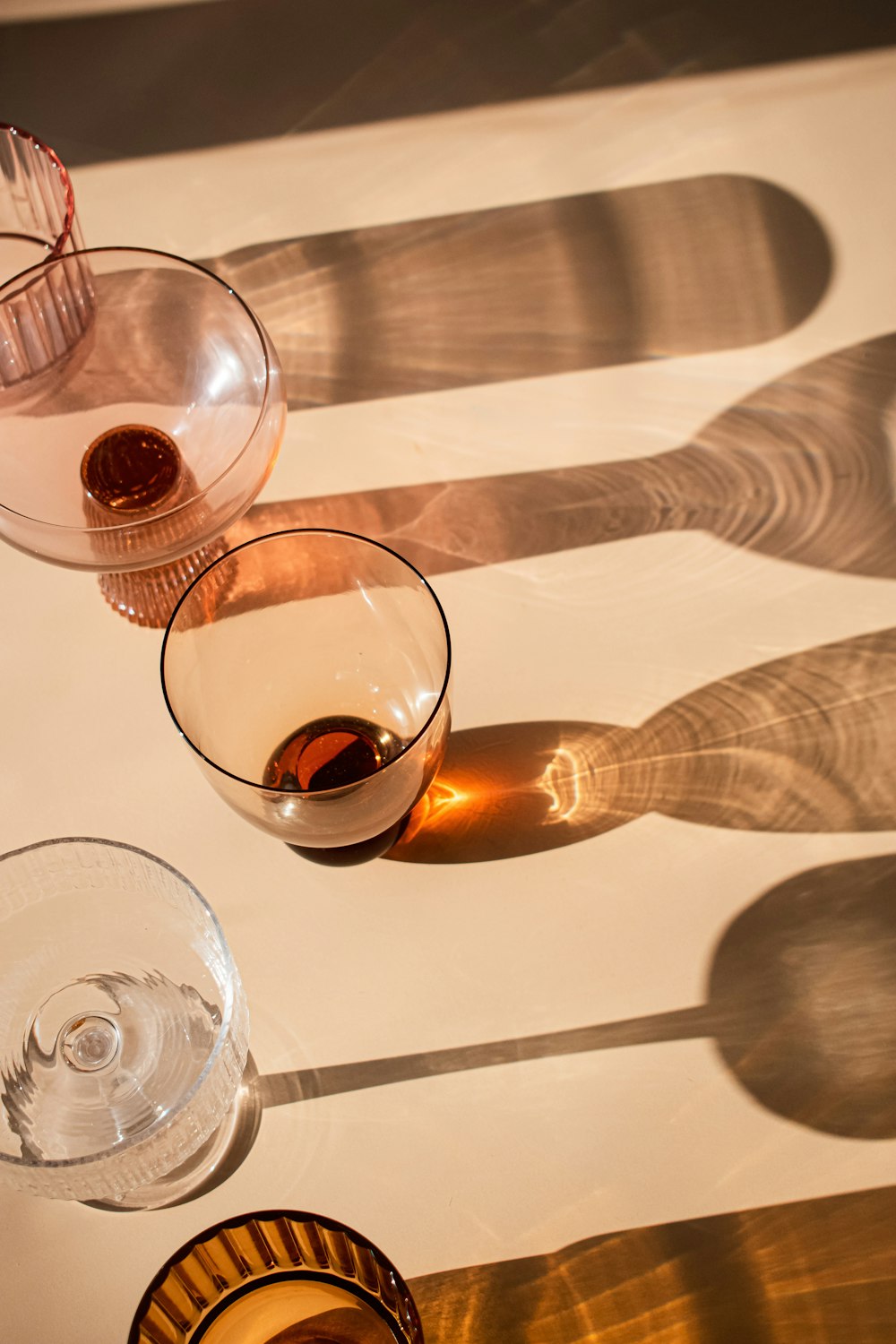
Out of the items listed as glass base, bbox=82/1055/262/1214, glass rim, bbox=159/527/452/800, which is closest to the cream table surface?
glass base, bbox=82/1055/262/1214

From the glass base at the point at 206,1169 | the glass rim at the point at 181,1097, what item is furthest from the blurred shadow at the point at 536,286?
the glass base at the point at 206,1169

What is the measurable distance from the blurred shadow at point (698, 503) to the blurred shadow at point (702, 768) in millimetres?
86

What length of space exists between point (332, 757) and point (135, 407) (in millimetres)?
272

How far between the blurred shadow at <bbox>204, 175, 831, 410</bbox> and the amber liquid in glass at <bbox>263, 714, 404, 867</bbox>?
24cm

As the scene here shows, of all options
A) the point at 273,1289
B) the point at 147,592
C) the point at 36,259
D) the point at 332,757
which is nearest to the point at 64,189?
the point at 36,259

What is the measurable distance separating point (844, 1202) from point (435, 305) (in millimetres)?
608

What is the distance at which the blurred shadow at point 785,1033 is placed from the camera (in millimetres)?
691

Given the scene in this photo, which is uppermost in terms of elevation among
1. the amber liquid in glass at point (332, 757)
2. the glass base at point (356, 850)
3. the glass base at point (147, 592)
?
the glass base at point (147, 592)

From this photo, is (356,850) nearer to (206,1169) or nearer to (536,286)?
(206,1169)

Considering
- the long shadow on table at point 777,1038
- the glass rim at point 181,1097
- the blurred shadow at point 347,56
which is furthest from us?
the blurred shadow at point 347,56

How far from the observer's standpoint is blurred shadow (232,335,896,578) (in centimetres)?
81

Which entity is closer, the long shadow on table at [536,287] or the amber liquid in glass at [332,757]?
the amber liquid in glass at [332,757]

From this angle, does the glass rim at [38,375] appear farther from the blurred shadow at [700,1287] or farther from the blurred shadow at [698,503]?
the blurred shadow at [700,1287]

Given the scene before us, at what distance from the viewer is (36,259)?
0.87m
